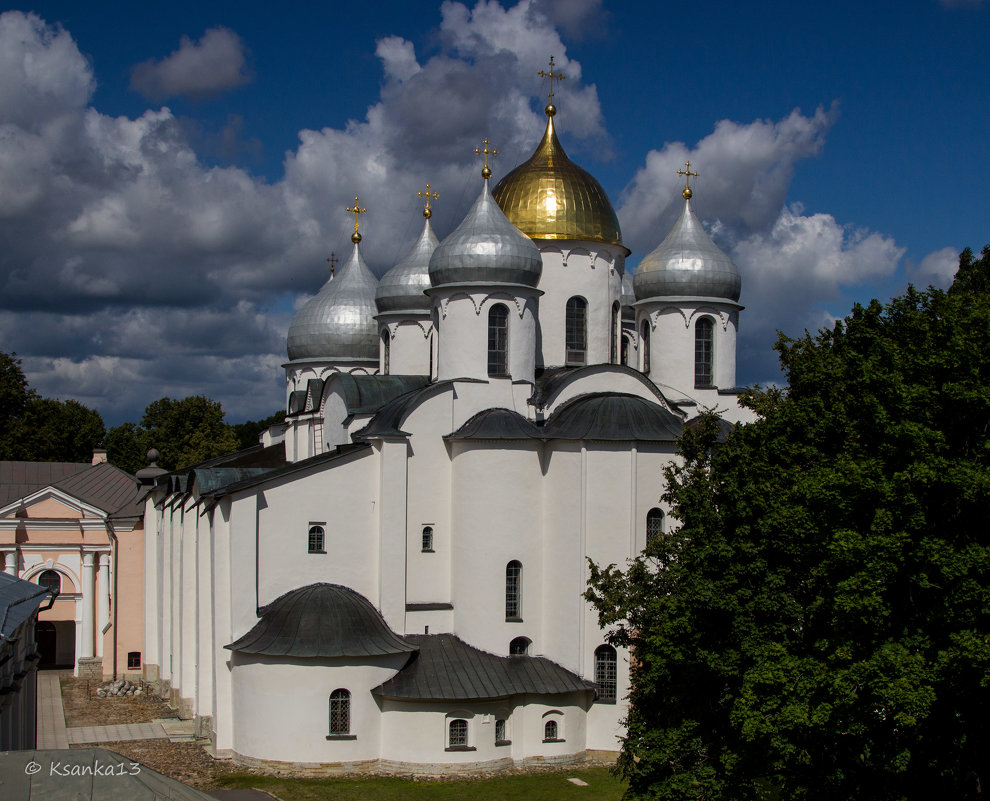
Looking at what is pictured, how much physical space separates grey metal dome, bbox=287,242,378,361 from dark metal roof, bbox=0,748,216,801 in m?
31.1

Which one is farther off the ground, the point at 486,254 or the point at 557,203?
the point at 557,203

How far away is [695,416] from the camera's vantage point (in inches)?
1131

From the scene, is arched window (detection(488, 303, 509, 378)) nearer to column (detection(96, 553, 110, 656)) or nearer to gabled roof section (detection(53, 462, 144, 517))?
gabled roof section (detection(53, 462, 144, 517))

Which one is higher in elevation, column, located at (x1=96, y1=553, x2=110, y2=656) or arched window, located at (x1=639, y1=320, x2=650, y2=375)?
arched window, located at (x1=639, y1=320, x2=650, y2=375)

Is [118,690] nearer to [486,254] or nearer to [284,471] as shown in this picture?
[284,471]

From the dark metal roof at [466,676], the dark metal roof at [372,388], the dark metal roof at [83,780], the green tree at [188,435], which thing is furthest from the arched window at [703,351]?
the green tree at [188,435]

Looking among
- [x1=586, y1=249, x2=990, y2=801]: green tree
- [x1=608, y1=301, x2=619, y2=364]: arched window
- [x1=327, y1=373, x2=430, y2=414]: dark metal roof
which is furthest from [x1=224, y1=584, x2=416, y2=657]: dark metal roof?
[x1=608, y1=301, x2=619, y2=364]: arched window

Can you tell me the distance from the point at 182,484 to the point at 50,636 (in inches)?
425

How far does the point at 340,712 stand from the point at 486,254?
11.0m

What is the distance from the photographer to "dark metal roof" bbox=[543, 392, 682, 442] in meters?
24.7

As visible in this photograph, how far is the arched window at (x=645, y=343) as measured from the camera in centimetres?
3014

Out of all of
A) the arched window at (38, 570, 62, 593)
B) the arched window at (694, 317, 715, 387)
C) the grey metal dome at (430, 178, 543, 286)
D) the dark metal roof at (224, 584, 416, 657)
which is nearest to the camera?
the dark metal roof at (224, 584, 416, 657)

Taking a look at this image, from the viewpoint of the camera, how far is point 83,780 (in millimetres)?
7418

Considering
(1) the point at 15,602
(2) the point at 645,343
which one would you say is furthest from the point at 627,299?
(1) the point at 15,602
